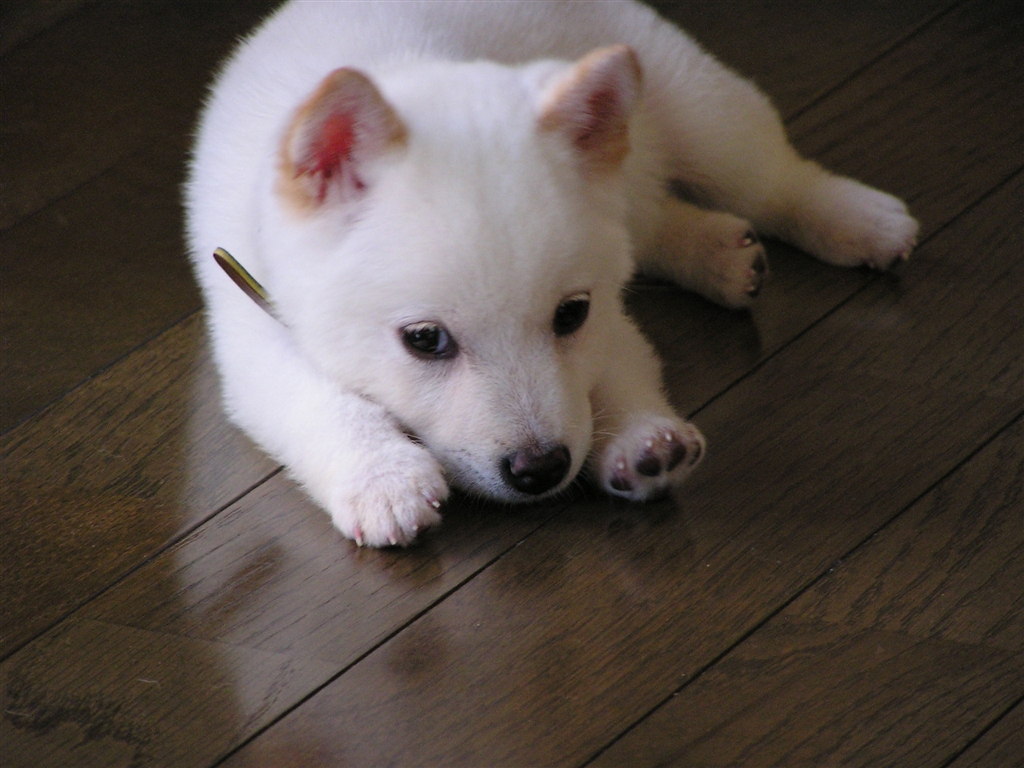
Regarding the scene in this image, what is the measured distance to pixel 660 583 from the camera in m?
1.76

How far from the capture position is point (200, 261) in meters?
2.24

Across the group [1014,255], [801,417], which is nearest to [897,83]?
[1014,255]

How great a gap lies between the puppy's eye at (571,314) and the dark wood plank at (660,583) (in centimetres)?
31

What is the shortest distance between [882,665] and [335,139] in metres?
1.12

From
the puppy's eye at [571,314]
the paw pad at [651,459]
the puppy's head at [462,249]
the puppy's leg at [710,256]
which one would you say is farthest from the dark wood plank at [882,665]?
the puppy's leg at [710,256]

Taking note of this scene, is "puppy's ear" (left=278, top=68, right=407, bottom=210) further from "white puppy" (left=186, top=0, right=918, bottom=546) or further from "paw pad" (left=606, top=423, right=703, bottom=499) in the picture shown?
"paw pad" (left=606, top=423, right=703, bottom=499)

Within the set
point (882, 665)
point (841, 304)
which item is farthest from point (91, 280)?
point (882, 665)

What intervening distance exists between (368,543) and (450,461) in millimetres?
189

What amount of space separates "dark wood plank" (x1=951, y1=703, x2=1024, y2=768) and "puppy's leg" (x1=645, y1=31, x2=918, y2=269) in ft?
4.09

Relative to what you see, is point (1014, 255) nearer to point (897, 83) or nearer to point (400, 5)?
point (897, 83)

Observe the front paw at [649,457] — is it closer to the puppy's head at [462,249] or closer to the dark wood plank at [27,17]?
the puppy's head at [462,249]

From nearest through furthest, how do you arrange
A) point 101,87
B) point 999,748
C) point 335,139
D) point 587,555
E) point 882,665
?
point 999,748, point 882,665, point 335,139, point 587,555, point 101,87

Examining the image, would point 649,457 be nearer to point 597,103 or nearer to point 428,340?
point 428,340

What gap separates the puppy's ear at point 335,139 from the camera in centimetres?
162
